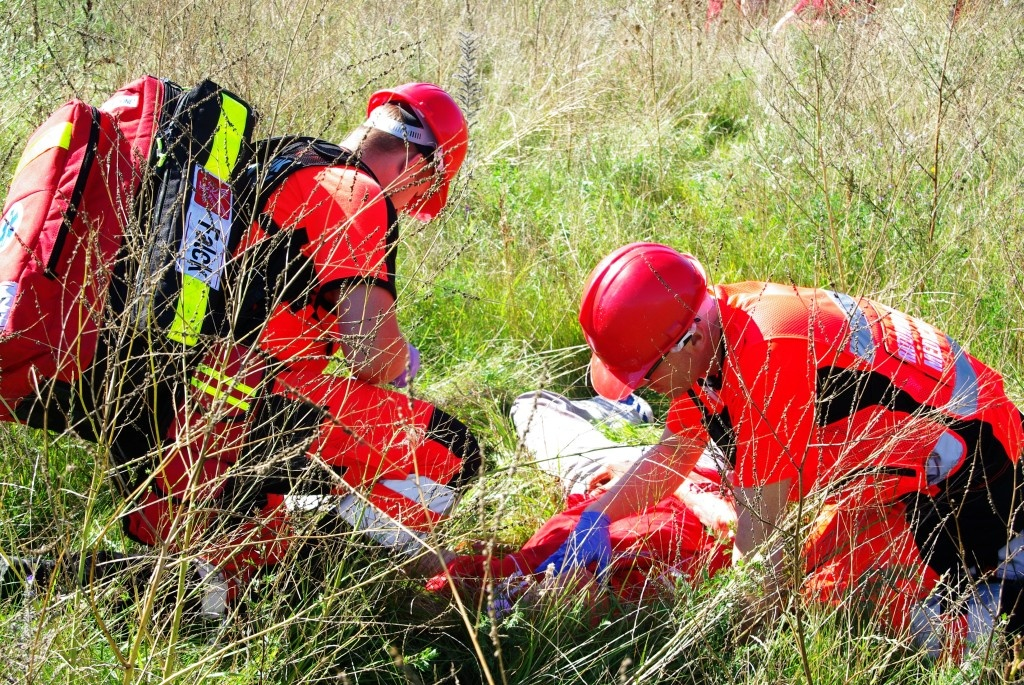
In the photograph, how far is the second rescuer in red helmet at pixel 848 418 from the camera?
2.05 meters

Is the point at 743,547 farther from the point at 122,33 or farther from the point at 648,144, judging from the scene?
the point at 122,33

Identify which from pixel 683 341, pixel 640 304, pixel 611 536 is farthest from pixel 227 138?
pixel 611 536

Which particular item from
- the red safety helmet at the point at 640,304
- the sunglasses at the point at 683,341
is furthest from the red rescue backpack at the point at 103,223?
the sunglasses at the point at 683,341

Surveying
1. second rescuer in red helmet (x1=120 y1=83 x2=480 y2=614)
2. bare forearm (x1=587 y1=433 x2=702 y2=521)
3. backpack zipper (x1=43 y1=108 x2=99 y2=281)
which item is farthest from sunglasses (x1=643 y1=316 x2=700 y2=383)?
backpack zipper (x1=43 y1=108 x2=99 y2=281)

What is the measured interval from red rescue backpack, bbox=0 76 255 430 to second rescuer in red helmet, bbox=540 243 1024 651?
0.87m

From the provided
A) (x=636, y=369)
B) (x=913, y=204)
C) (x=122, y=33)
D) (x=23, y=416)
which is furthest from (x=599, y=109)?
(x=23, y=416)

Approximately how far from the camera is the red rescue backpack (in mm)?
1923

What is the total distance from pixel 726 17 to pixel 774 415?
5471mm

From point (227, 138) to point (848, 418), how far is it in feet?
4.83

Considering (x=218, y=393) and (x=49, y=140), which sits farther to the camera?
(x=49, y=140)

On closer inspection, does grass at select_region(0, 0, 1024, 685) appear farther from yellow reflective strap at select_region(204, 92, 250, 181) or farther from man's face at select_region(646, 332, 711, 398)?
man's face at select_region(646, 332, 711, 398)

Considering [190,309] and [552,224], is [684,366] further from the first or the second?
[552,224]

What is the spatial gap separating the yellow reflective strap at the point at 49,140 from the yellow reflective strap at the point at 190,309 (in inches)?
17.2

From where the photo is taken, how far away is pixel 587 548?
8.09ft
